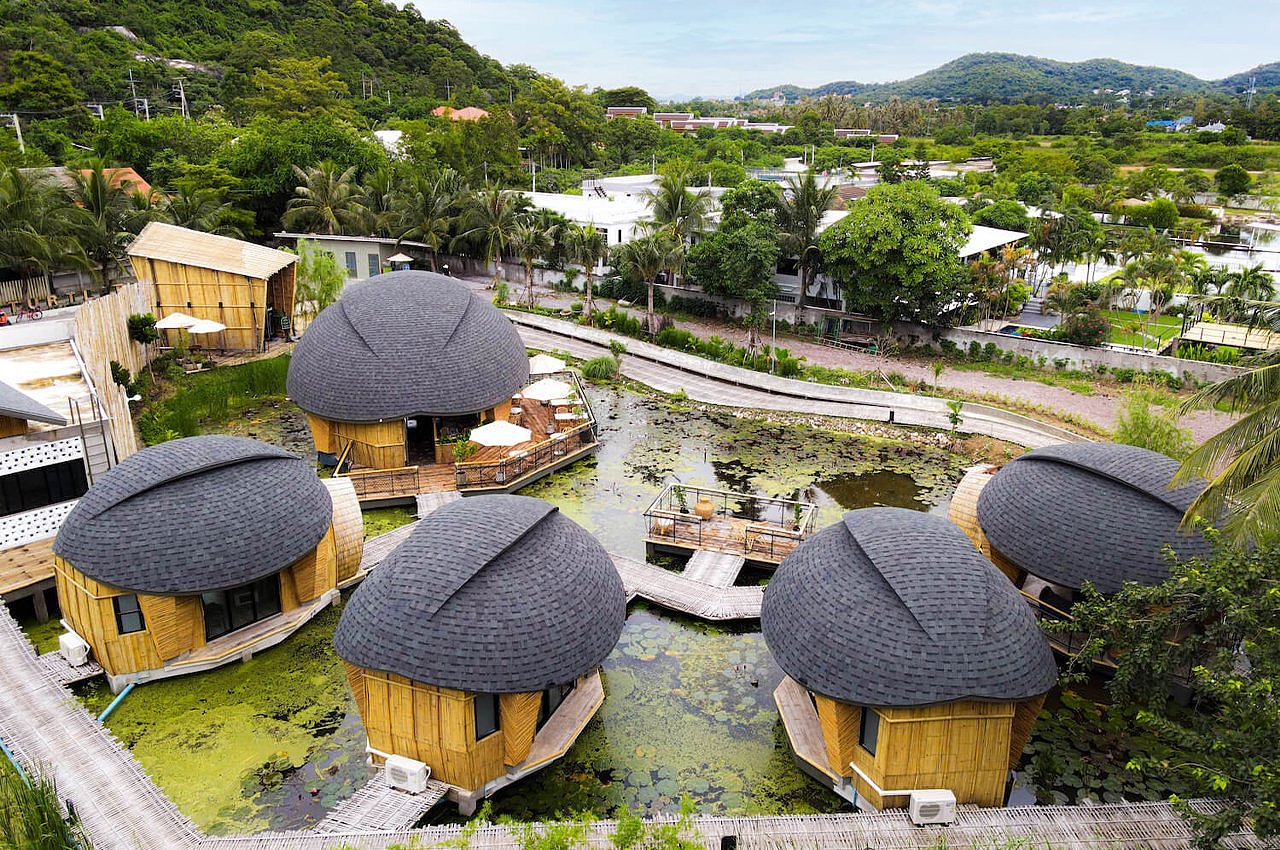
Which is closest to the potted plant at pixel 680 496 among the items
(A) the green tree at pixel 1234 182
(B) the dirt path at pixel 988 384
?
(B) the dirt path at pixel 988 384

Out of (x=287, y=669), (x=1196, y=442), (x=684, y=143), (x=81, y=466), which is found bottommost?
(x=287, y=669)

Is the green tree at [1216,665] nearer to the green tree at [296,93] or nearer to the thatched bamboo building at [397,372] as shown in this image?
the thatched bamboo building at [397,372]

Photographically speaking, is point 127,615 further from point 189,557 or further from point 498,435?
point 498,435

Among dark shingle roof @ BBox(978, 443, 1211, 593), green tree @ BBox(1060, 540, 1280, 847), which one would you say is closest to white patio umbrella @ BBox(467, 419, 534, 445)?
dark shingle roof @ BBox(978, 443, 1211, 593)

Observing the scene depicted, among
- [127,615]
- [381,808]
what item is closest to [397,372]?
[127,615]

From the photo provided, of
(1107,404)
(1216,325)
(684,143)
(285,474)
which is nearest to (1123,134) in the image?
(684,143)

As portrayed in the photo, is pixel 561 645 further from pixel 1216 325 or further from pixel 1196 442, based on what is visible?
pixel 1216 325

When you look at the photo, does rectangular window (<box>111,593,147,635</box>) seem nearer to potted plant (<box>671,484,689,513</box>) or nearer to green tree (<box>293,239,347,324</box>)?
potted plant (<box>671,484,689,513</box>)
